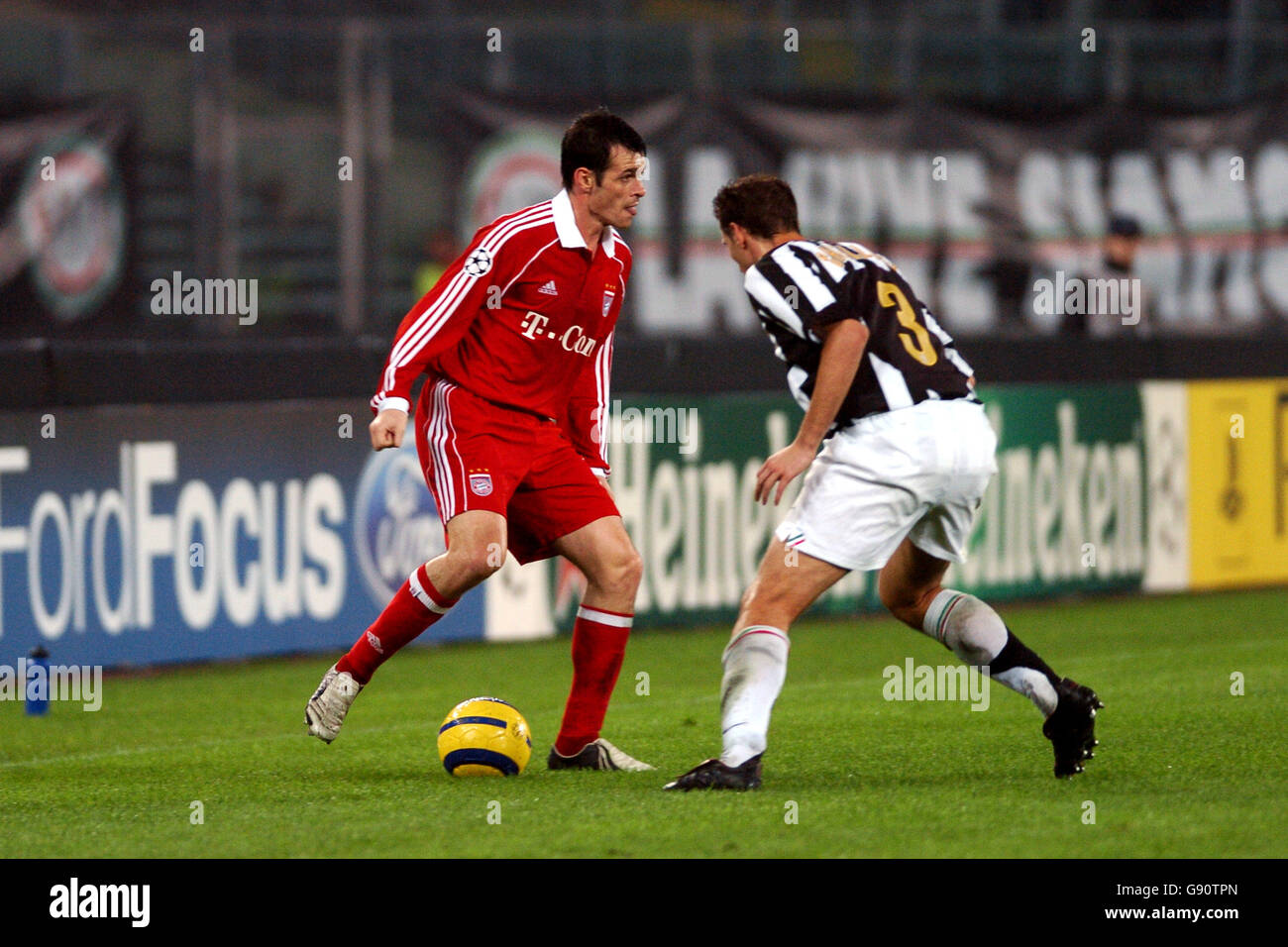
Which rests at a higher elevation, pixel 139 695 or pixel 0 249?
pixel 0 249

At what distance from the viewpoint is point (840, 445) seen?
21.5 feet

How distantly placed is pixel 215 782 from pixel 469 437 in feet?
4.58

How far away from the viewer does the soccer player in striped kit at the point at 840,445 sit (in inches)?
251

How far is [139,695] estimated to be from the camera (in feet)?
33.0

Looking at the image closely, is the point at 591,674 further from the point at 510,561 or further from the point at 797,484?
the point at 797,484

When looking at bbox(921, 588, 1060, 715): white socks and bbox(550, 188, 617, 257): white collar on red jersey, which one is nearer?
bbox(921, 588, 1060, 715): white socks

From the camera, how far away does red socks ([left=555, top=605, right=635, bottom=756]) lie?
723cm

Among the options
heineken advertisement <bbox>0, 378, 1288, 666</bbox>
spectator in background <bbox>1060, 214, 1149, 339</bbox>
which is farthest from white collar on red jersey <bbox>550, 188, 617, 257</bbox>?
spectator in background <bbox>1060, 214, 1149, 339</bbox>

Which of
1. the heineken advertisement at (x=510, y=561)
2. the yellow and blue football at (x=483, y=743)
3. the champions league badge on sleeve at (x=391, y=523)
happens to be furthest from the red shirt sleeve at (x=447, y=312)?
the champions league badge on sleeve at (x=391, y=523)

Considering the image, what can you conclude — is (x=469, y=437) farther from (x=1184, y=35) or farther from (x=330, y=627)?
(x=1184, y=35)

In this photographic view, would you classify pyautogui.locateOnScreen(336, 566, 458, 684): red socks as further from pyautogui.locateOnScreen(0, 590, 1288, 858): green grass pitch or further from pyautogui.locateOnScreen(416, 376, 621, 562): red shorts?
pyautogui.locateOnScreen(0, 590, 1288, 858): green grass pitch

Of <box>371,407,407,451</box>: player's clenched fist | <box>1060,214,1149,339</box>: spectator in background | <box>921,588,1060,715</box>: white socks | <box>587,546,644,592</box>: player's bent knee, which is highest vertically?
<box>1060,214,1149,339</box>: spectator in background

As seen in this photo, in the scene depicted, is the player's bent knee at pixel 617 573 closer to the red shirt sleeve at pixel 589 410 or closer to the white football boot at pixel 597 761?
the red shirt sleeve at pixel 589 410
